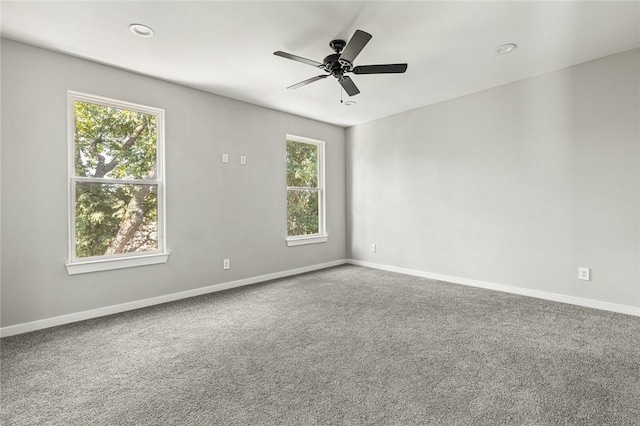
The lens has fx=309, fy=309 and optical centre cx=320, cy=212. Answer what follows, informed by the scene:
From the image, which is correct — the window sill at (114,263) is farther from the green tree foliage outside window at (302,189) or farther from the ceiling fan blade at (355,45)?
the ceiling fan blade at (355,45)

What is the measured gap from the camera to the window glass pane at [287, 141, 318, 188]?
5.18 meters

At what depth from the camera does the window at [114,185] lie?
314cm

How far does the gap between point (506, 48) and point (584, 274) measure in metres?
2.52

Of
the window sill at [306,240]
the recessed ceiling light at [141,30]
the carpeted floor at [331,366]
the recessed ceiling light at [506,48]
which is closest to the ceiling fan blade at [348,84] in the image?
the recessed ceiling light at [506,48]

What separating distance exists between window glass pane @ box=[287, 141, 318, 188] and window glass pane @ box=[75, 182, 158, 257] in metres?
2.15

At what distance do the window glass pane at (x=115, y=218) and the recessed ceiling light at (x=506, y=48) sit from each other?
3979 mm

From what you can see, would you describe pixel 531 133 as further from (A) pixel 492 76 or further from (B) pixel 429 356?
(B) pixel 429 356

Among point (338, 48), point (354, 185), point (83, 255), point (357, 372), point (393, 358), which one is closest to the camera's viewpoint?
point (357, 372)

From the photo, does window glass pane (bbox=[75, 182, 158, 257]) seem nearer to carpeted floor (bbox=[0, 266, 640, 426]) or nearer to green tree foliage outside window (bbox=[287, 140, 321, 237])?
carpeted floor (bbox=[0, 266, 640, 426])

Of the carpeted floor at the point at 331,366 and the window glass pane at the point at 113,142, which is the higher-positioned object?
the window glass pane at the point at 113,142

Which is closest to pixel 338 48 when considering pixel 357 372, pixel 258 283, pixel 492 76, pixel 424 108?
pixel 492 76

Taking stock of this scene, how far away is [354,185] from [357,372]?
412 cm

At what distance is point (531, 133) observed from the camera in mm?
3705

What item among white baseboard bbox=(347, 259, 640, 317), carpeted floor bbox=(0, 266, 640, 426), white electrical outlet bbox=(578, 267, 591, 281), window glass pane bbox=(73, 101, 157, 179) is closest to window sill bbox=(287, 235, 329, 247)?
white baseboard bbox=(347, 259, 640, 317)
